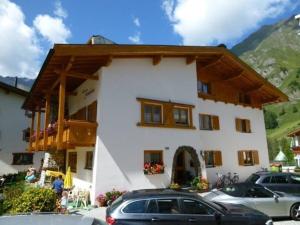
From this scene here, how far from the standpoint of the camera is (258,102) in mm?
25734

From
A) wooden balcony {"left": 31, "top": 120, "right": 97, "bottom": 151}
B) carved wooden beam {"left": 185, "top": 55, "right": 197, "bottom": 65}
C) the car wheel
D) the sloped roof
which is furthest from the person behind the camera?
the sloped roof

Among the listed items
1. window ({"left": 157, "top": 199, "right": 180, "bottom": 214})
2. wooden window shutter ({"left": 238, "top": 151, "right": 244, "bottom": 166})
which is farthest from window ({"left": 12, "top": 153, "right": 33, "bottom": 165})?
window ({"left": 157, "top": 199, "right": 180, "bottom": 214})

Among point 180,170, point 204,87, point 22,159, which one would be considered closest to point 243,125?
point 204,87

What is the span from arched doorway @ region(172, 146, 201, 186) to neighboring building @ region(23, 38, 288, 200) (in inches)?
2.4

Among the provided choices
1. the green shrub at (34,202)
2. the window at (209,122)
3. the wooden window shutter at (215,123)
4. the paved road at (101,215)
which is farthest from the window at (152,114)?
the green shrub at (34,202)

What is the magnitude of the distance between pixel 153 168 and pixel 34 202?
6.74 metres

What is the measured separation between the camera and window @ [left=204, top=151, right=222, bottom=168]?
20.4 meters

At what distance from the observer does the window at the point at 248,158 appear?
2250 centimetres

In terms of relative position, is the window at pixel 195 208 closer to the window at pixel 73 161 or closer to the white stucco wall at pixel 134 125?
the white stucco wall at pixel 134 125

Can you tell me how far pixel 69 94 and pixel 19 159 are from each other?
1411cm

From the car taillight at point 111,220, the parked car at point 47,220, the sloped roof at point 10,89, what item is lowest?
the car taillight at point 111,220

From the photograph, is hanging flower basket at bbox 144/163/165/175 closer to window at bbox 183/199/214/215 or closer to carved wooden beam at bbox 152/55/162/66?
carved wooden beam at bbox 152/55/162/66

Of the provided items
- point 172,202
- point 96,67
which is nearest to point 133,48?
point 96,67

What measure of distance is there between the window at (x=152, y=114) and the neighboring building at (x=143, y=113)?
0.05m
